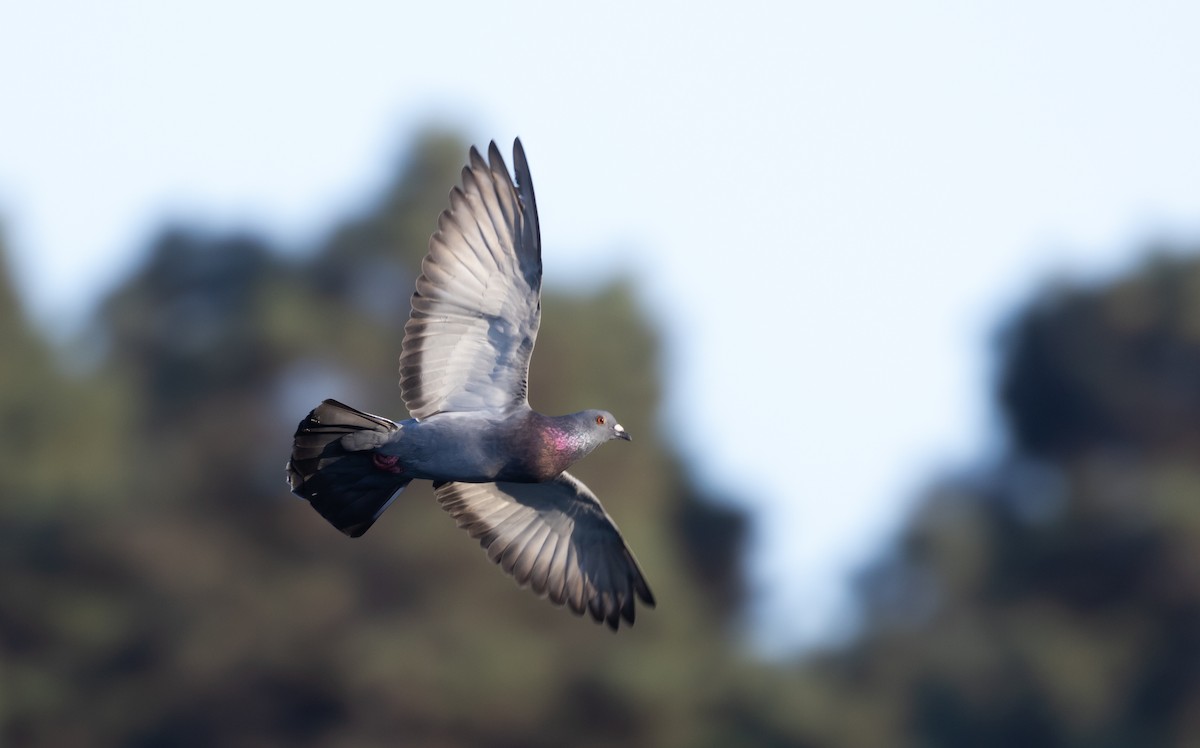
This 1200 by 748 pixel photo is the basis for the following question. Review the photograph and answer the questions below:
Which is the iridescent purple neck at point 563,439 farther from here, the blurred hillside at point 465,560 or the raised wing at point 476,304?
the blurred hillside at point 465,560

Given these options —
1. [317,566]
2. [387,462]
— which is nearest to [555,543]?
[387,462]

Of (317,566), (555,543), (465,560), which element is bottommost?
(317,566)

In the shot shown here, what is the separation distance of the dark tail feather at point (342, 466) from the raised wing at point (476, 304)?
0.63 metres

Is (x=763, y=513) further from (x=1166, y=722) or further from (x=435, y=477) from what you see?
(x=435, y=477)

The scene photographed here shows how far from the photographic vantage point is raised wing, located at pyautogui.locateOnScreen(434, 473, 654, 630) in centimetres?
1366

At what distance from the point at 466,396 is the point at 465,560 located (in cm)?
2729

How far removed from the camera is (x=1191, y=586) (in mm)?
48062

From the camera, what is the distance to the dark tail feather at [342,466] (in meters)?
11.1

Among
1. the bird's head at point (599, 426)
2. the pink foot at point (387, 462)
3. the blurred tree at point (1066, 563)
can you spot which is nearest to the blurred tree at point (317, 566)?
the blurred tree at point (1066, 563)

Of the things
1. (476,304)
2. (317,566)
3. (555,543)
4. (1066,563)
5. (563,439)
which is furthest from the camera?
(1066,563)

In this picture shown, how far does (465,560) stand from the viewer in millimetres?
38719

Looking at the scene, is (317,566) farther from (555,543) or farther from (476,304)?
(476,304)

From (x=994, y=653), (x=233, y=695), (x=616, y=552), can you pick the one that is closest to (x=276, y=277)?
(x=233, y=695)

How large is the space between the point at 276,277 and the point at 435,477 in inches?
1455
